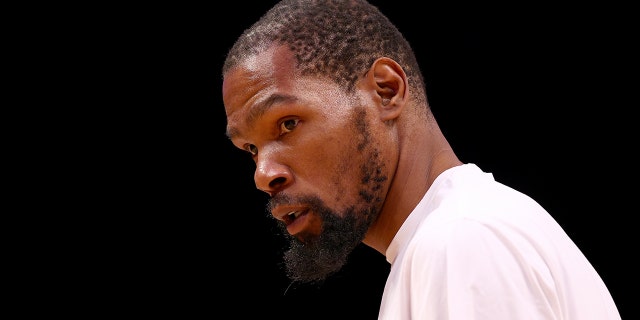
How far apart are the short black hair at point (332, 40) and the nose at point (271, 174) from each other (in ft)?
0.52

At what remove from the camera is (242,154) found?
2.70 metres

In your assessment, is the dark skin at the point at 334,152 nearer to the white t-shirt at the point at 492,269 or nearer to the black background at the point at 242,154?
the white t-shirt at the point at 492,269

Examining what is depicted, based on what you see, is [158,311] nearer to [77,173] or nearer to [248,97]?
[77,173]

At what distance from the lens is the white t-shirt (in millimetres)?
901

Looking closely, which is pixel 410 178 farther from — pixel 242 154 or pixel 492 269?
pixel 242 154

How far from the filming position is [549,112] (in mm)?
2504

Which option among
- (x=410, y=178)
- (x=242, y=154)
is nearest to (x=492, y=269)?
(x=410, y=178)

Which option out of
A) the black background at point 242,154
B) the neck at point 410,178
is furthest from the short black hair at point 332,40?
the black background at point 242,154

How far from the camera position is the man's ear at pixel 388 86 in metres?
1.32

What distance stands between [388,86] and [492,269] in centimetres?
51

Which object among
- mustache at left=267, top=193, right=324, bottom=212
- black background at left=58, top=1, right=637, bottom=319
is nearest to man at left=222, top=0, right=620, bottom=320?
mustache at left=267, top=193, right=324, bottom=212

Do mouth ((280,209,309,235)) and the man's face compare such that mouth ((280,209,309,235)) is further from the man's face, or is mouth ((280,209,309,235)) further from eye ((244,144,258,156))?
eye ((244,144,258,156))

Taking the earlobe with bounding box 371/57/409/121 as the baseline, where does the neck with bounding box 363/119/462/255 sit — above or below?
below

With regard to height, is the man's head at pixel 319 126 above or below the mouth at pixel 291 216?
above
